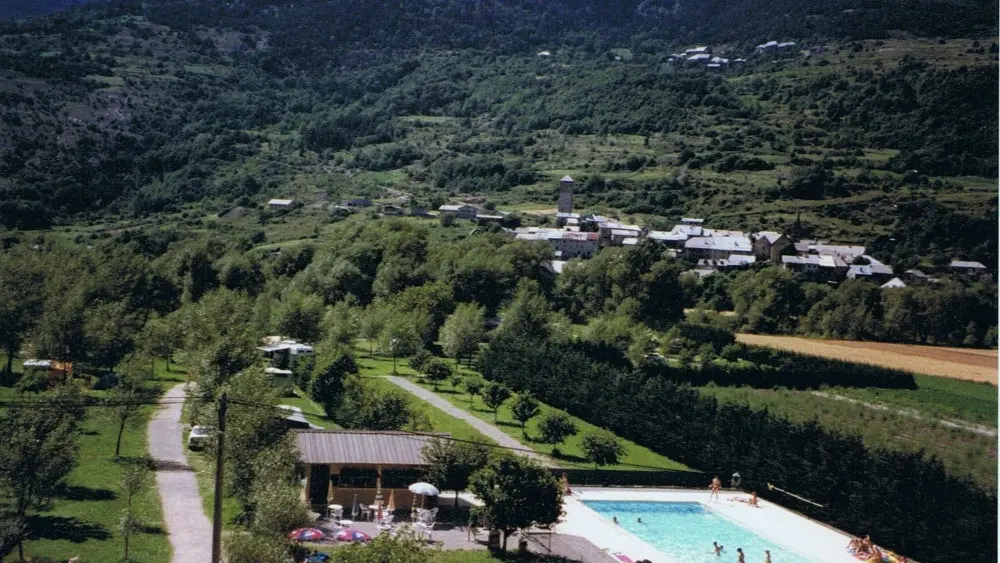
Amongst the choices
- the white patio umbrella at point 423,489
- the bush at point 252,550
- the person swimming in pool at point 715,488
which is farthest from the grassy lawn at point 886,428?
the bush at point 252,550

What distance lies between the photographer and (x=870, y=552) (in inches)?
1130

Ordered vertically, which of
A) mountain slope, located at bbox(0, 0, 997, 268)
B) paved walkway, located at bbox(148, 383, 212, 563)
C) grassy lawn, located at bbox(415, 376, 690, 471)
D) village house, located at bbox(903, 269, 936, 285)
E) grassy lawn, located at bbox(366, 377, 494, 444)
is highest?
mountain slope, located at bbox(0, 0, 997, 268)

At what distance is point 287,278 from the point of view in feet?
235

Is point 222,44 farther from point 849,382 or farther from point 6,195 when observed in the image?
point 849,382

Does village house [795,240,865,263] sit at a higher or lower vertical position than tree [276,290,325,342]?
higher

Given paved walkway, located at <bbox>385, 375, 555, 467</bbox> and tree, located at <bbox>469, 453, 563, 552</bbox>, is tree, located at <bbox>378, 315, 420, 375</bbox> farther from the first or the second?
tree, located at <bbox>469, 453, 563, 552</bbox>

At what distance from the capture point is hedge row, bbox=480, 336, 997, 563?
2842 centimetres

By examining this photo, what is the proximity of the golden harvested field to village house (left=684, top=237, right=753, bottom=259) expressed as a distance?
25918 mm

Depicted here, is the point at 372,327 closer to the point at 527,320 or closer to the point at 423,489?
the point at 527,320

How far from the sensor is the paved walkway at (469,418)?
119 ft

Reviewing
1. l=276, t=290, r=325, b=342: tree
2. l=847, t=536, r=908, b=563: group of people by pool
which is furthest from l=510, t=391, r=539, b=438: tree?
l=276, t=290, r=325, b=342: tree

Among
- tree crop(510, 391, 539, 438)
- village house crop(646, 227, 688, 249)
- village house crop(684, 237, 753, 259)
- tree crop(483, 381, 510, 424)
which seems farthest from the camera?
village house crop(646, 227, 688, 249)

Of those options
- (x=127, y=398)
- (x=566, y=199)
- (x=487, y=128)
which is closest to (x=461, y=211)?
(x=566, y=199)

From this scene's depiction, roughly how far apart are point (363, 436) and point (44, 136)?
9620 cm
